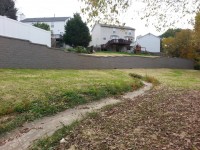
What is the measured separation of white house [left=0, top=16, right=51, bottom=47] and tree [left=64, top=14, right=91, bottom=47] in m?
21.8

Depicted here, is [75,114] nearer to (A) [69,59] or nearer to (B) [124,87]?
(B) [124,87]

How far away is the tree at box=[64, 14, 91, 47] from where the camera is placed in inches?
1851

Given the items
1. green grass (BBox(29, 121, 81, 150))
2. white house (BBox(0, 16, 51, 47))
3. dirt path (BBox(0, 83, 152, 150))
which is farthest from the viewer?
white house (BBox(0, 16, 51, 47))

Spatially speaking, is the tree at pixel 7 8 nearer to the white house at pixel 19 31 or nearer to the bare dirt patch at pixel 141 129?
the white house at pixel 19 31

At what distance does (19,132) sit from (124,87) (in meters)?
7.29

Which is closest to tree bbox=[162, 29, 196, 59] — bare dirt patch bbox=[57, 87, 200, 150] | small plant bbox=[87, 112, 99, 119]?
bare dirt patch bbox=[57, 87, 200, 150]

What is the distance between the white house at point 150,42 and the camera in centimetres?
6894

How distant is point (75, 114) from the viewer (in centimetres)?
918

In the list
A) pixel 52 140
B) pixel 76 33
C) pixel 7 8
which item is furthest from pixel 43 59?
pixel 76 33

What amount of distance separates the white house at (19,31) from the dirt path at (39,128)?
424 inches

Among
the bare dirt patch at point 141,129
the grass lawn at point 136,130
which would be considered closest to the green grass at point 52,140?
the grass lawn at point 136,130

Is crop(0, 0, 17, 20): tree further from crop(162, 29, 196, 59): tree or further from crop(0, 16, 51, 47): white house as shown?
crop(162, 29, 196, 59): tree

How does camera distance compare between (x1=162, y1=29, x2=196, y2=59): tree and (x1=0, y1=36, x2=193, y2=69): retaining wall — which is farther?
(x1=162, y1=29, x2=196, y2=59): tree

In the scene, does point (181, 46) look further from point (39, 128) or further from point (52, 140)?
point (52, 140)
